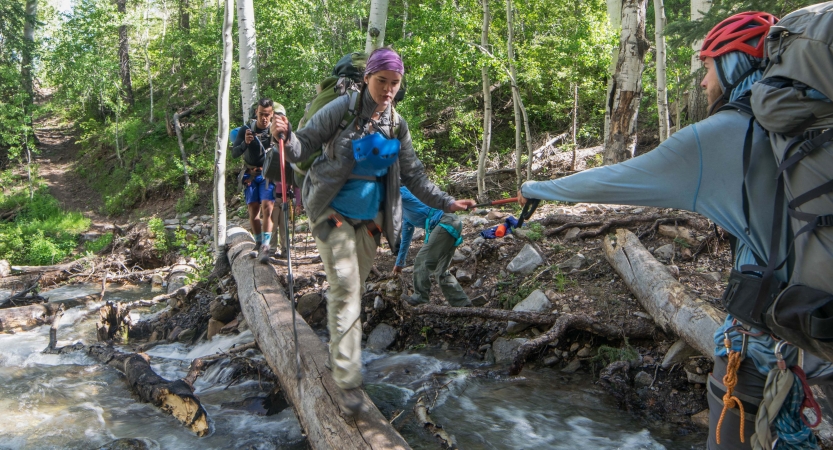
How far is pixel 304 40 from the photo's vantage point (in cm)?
1644

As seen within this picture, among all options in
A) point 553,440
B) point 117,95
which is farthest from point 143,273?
point 117,95

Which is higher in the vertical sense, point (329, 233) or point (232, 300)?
point (329, 233)

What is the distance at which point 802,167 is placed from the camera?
1.96 meters

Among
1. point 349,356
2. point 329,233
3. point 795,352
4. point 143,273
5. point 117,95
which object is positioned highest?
point 117,95

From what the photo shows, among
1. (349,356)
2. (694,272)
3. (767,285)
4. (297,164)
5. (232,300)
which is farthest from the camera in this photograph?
(232,300)

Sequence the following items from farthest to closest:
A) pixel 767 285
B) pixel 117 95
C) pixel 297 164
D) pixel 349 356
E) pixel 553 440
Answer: pixel 117 95 < pixel 553 440 < pixel 297 164 < pixel 349 356 < pixel 767 285

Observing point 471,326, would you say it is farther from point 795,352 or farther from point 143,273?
point 143,273

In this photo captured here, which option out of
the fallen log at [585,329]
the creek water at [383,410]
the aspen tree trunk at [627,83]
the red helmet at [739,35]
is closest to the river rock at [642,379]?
the creek water at [383,410]

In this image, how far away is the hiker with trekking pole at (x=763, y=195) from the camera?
A: 1.91 metres

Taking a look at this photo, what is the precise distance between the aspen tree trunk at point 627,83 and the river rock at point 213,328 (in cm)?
717

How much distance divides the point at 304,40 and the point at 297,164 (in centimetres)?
1350

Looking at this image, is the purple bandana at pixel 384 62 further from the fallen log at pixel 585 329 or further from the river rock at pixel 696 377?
the river rock at pixel 696 377

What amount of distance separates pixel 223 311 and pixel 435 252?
330 centimetres

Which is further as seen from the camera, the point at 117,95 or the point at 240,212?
the point at 117,95
